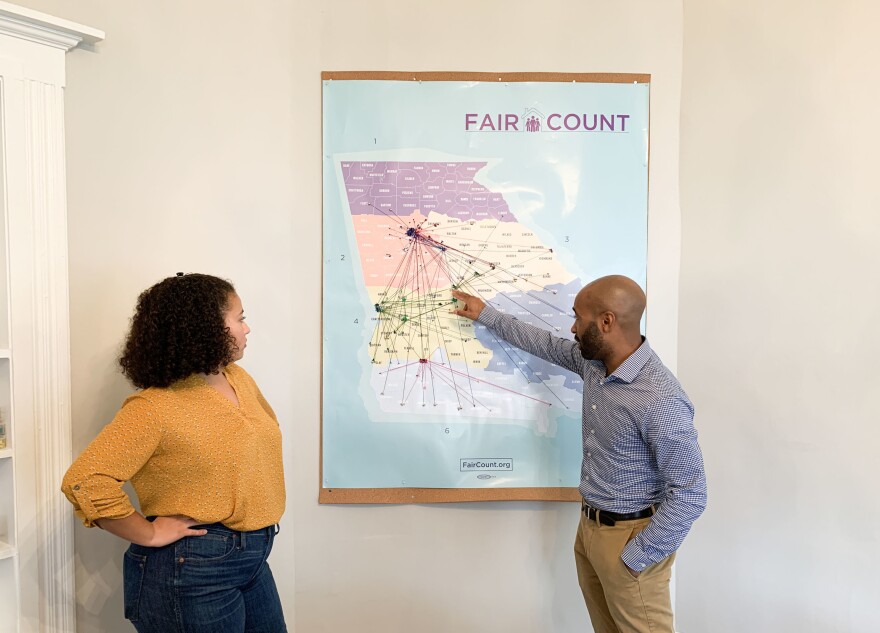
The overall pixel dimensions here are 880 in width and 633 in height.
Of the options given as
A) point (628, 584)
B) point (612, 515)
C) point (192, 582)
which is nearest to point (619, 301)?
point (612, 515)

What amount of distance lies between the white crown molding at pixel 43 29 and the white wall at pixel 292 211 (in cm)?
9

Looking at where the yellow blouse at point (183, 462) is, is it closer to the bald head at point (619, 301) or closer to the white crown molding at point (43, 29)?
the bald head at point (619, 301)

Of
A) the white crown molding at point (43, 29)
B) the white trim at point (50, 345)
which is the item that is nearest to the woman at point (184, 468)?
the white trim at point (50, 345)

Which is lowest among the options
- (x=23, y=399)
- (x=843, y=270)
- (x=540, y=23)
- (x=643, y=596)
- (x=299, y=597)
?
(x=299, y=597)

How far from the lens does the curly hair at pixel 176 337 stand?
1377 millimetres

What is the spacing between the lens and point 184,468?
1.39 metres

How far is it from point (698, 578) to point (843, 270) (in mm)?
1117

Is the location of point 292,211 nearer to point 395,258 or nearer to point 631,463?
point 395,258

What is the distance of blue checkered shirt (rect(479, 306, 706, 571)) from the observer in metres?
1.51

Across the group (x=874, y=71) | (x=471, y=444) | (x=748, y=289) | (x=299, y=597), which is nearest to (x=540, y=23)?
(x=874, y=71)

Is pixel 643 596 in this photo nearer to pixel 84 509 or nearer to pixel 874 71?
pixel 84 509

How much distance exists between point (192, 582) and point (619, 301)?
1272 mm

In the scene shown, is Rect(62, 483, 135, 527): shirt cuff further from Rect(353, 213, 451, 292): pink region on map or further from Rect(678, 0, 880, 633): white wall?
Rect(678, 0, 880, 633): white wall

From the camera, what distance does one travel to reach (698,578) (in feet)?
6.71
